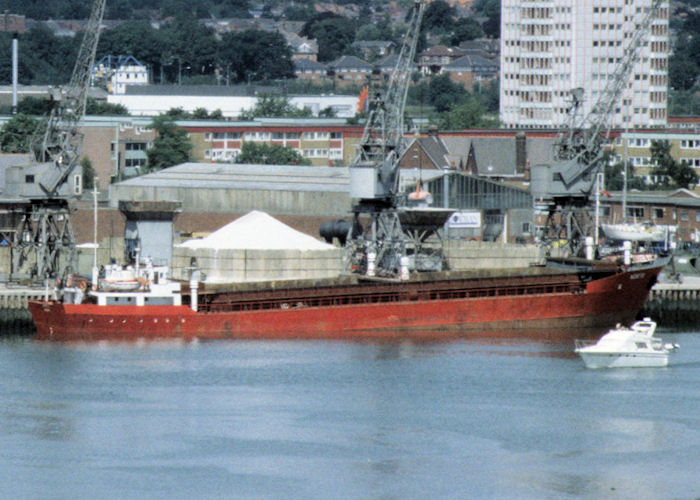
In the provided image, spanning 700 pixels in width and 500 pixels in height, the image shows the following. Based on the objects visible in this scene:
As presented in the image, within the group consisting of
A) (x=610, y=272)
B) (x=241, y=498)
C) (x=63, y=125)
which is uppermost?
(x=63, y=125)

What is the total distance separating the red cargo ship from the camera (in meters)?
56.4

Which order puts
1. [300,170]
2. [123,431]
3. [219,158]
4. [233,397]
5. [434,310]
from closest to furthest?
[123,431], [233,397], [434,310], [300,170], [219,158]

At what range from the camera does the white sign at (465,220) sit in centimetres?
7325

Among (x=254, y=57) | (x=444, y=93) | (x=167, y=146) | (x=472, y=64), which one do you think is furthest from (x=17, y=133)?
(x=472, y=64)

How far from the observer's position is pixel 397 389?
46.7 metres

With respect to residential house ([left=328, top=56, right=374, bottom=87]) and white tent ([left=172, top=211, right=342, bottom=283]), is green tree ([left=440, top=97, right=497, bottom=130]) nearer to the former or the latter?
white tent ([left=172, top=211, right=342, bottom=283])

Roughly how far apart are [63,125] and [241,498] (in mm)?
31179

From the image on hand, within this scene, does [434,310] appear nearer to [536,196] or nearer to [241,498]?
[536,196]

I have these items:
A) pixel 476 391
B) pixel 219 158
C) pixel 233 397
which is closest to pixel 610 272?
pixel 476 391

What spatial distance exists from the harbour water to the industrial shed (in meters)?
19.4

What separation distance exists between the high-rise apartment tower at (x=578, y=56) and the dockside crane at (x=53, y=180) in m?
70.7

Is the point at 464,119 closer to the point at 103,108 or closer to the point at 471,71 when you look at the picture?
the point at 103,108

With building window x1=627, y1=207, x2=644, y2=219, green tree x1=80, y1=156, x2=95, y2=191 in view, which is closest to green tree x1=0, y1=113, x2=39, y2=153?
green tree x1=80, y1=156, x2=95, y2=191

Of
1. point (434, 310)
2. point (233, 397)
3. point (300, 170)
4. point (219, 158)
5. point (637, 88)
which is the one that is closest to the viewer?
point (233, 397)
